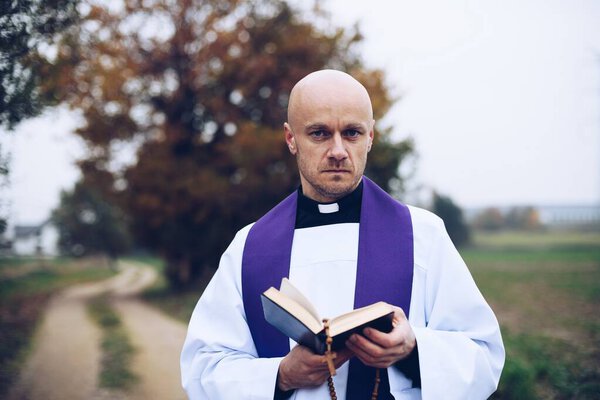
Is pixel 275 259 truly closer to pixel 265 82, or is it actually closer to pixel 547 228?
pixel 265 82

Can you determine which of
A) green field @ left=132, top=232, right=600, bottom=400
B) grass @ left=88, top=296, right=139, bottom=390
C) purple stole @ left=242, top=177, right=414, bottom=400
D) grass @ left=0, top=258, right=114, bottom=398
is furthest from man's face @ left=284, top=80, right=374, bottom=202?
grass @ left=88, top=296, right=139, bottom=390

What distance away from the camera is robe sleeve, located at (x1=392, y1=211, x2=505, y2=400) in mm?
1965

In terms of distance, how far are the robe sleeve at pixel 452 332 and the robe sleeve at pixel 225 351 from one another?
0.60 metres

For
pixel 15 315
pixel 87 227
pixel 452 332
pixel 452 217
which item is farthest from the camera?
pixel 452 217

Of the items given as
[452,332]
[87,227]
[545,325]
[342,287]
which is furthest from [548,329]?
[87,227]

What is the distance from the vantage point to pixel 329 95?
7.04ft

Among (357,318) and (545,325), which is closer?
(357,318)

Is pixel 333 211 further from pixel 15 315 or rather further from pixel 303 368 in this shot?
pixel 15 315

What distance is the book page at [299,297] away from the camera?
1.79m

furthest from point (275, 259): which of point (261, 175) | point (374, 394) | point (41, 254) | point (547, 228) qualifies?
point (547, 228)

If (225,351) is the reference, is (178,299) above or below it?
below

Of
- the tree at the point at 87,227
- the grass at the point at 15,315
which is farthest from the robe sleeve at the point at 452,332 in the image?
the tree at the point at 87,227

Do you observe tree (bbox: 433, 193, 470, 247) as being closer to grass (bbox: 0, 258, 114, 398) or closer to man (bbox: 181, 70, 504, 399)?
grass (bbox: 0, 258, 114, 398)

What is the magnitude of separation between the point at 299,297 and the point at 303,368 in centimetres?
29
